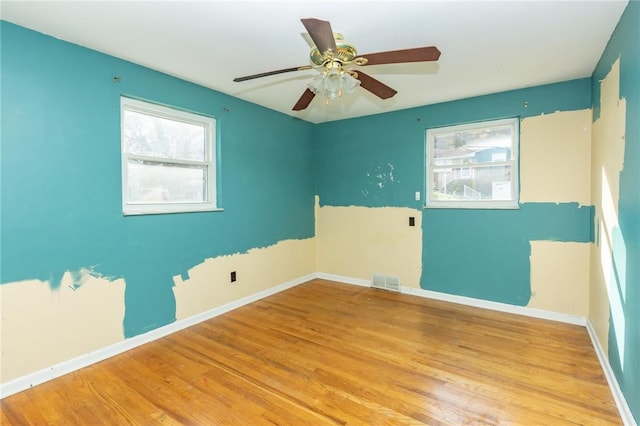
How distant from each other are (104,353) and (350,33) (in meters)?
3.07

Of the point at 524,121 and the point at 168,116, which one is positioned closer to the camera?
the point at 168,116

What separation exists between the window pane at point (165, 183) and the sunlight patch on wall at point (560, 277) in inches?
142

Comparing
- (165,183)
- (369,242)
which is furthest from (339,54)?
(369,242)

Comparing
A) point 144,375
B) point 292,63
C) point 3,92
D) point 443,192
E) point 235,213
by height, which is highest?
point 292,63

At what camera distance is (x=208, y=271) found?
10.8ft

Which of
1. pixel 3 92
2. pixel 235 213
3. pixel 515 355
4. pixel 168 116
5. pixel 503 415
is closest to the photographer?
pixel 503 415

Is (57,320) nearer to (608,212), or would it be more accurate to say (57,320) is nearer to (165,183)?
(165,183)

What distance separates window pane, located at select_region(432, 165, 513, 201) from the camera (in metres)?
3.44

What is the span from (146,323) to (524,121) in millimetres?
4211

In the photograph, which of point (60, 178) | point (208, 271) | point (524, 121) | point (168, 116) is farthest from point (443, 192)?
point (60, 178)

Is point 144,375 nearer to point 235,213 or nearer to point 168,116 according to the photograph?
point 235,213

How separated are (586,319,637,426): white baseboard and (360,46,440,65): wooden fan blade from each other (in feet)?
7.25

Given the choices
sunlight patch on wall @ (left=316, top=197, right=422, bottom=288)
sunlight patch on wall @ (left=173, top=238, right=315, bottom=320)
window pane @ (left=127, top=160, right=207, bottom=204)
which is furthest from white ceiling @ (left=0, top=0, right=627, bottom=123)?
sunlight patch on wall @ (left=173, top=238, right=315, bottom=320)

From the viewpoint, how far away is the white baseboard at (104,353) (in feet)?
6.75
